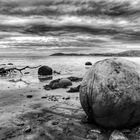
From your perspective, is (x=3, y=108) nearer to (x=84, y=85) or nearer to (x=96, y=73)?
(x=84, y=85)

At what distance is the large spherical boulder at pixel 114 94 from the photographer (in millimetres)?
4930

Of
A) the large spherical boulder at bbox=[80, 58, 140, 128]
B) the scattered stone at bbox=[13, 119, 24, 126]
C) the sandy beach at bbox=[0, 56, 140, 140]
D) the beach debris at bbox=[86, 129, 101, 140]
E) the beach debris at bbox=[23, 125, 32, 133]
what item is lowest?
the beach debris at bbox=[86, 129, 101, 140]

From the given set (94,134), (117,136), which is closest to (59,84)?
(94,134)

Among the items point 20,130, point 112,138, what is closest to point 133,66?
point 112,138

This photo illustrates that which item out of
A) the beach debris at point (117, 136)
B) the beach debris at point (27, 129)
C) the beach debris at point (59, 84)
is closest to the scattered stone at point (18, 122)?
the beach debris at point (27, 129)

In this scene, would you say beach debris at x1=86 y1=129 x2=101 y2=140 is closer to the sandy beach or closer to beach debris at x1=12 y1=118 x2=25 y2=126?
the sandy beach

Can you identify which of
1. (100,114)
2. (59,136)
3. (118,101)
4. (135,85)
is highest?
(135,85)

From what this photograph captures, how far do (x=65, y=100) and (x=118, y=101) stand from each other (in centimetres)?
382

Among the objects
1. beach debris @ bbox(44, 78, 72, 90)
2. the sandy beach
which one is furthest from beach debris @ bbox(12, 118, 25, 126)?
Answer: beach debris @ bbox(44, 78, 72, 90)

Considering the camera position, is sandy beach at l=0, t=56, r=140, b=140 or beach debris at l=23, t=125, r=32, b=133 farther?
beach debris at l=23, t=125, r=32, b=133

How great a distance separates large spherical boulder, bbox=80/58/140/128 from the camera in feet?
16.2

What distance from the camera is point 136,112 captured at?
5.12 metres

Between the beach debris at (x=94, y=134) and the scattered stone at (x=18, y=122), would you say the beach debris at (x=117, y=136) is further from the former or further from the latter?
the scattered stone at (x=18, y=122)

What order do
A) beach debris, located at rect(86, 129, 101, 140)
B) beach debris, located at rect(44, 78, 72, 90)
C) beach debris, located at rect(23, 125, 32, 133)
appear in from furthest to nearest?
beach debris, located at rect(44, 78, 72, 90)
beach debris, located at rect(23, 125, 32, 133)
beach debris, located at rect(86, 129, 101, 140)
